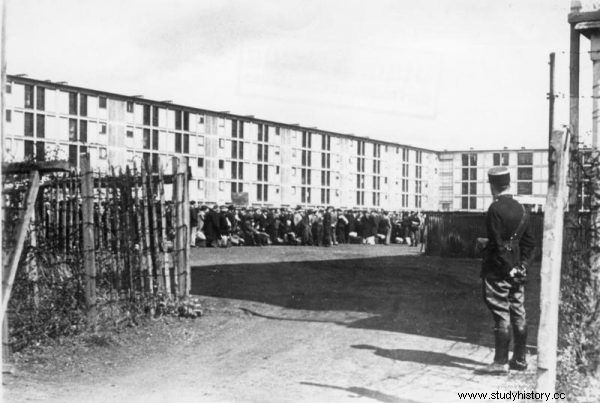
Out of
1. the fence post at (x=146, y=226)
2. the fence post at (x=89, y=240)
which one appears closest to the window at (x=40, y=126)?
the fence post at (x=146, y=226)

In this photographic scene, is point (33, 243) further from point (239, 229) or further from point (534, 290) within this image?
point (239, 229)

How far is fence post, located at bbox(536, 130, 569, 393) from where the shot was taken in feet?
14.8

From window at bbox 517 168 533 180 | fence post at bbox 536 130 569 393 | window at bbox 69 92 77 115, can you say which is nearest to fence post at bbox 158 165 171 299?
fence post at bbox 536 130 569 393

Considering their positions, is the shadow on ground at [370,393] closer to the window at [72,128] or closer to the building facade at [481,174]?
the window at [72,128]

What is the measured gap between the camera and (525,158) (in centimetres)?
6669

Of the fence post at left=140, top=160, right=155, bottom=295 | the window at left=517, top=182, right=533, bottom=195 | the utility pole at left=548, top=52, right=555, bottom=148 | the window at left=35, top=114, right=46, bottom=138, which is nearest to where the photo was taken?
the fence post at left=140, top=160, right=155, bottom=295

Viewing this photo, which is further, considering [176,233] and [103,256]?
[176,233]

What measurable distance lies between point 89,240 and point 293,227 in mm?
22588

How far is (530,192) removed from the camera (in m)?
66.7

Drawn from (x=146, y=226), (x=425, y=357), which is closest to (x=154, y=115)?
(x=146, y=226)

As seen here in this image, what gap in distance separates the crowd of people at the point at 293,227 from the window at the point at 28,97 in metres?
12.6

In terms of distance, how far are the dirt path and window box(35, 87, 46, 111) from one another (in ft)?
91.6

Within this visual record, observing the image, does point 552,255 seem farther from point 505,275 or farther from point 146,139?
point 146,139

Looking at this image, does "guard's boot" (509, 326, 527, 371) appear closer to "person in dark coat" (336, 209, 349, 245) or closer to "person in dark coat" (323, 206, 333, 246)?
"person in dark coat" (323, 206, 333, 246)
